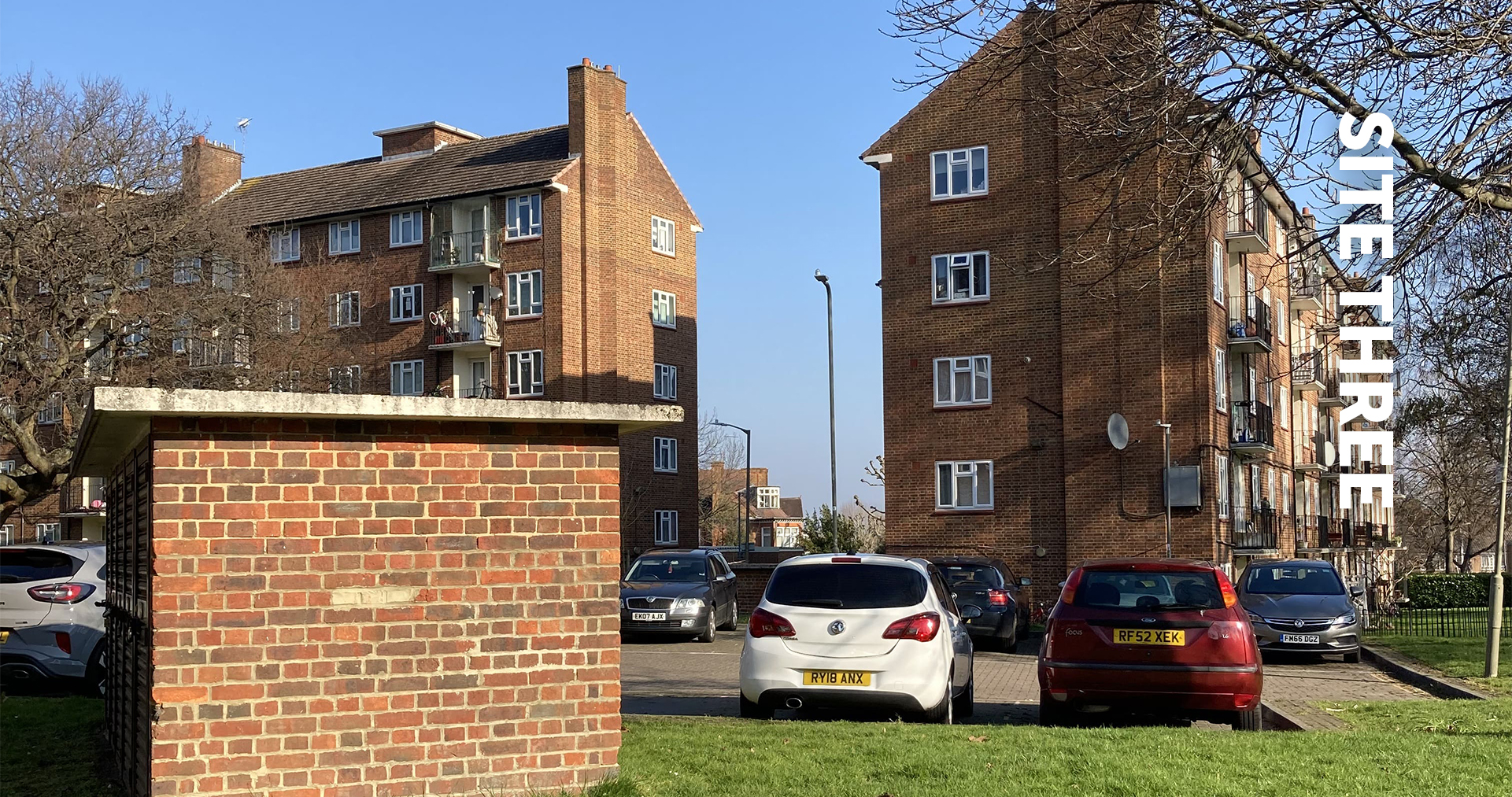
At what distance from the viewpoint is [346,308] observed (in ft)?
176

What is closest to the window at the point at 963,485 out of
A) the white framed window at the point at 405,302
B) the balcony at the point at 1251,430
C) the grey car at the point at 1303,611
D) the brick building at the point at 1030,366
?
the brick building at the point at 1030,366

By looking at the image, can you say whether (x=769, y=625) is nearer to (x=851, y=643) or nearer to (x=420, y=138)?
(x=851, y=643)

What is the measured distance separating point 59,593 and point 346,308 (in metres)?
39.4

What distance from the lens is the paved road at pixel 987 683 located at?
14.4 metres

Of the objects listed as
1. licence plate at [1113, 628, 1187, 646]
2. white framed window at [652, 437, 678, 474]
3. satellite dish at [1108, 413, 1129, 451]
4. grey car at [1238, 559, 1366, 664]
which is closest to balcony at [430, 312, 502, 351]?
white framed window at [652, 437, 678, 474]

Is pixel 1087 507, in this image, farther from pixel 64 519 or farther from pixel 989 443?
pixel 64 519

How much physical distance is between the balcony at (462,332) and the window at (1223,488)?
86.3 feet

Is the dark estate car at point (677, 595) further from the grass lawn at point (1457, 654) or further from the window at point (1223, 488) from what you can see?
the window at point (1223, 488)

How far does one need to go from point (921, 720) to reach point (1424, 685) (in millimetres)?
8660

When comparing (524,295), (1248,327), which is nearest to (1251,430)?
(1248,327)

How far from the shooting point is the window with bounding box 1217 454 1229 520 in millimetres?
33906

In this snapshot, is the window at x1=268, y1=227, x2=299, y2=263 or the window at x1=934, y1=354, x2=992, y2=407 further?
the window at x1=268, y1=227, x2=299, y2=263

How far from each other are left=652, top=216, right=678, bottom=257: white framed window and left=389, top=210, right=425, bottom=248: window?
8.56 meters

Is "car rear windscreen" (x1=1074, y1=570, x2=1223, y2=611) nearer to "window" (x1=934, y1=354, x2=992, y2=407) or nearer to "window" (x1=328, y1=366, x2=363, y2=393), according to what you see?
"window" (x1=934, y1=354, x2=992, y2=407)
